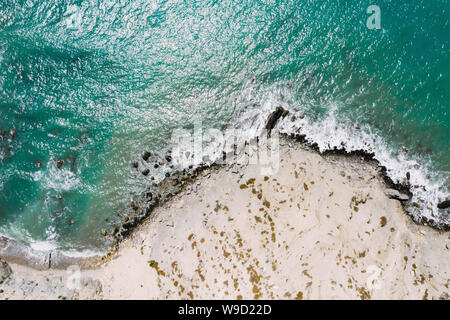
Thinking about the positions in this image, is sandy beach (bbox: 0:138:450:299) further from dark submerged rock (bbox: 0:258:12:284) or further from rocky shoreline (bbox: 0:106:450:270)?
rocky shoreline (bbox: 0:106:450:270)

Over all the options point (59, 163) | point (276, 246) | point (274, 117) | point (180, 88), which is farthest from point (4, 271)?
point (274, 117)

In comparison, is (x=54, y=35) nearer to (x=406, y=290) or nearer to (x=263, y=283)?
(x=263, y=283)

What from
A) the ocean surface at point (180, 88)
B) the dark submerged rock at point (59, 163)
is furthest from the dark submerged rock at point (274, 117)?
the dark submerged rock at point (59, 163)

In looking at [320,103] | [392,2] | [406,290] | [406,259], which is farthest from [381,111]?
[406,290]

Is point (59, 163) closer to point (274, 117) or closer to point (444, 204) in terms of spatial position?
point (274, 117)

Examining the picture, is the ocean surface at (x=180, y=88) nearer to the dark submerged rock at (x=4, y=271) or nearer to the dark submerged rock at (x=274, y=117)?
the dark submerged rock at (x=274, y=117)
